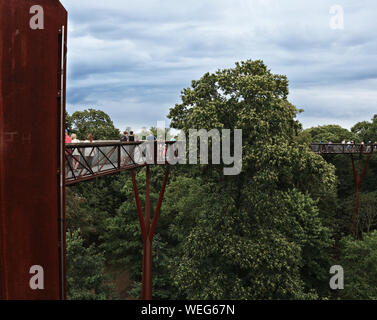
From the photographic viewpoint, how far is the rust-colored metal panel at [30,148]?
5465mm

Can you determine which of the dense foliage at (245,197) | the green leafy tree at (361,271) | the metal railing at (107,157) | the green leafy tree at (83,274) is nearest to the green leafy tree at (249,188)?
the dense foliage at (245,197)

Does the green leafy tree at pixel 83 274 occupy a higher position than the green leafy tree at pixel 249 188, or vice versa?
the green leafy tree at pixel 249 188

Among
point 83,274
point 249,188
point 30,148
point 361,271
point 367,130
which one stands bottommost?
point 361,271

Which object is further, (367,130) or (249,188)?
(367,130)

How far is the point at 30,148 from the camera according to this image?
18.3 ft

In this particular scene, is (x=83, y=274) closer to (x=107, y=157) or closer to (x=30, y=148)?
(x=107, y=157)

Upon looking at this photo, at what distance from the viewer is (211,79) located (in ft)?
43.8

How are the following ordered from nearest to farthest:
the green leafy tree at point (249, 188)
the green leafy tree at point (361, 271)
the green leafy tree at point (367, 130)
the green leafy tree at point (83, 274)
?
the green leafy tree at point (249, 188) → the green leafy tree at point (83, 274) → the green leafy tree at point (361, 271) → the green leafy tree at point (367, 130)

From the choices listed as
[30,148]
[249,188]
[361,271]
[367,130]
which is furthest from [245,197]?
[367,130]

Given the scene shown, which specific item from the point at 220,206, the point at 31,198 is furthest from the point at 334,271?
the point at 31,198

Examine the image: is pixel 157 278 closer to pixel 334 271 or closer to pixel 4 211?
pixel 334 271

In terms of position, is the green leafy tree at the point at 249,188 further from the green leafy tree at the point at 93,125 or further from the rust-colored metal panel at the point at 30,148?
the green leafy tree at the point at 93,125

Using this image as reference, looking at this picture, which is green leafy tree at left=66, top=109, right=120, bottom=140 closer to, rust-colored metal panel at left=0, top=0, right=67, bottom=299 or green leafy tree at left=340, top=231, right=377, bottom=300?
green leafy tree at left=340, top=231, right=377, bottom=300

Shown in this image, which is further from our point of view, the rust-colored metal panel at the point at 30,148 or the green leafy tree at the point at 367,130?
the green leafy tree at the point at 367,130
